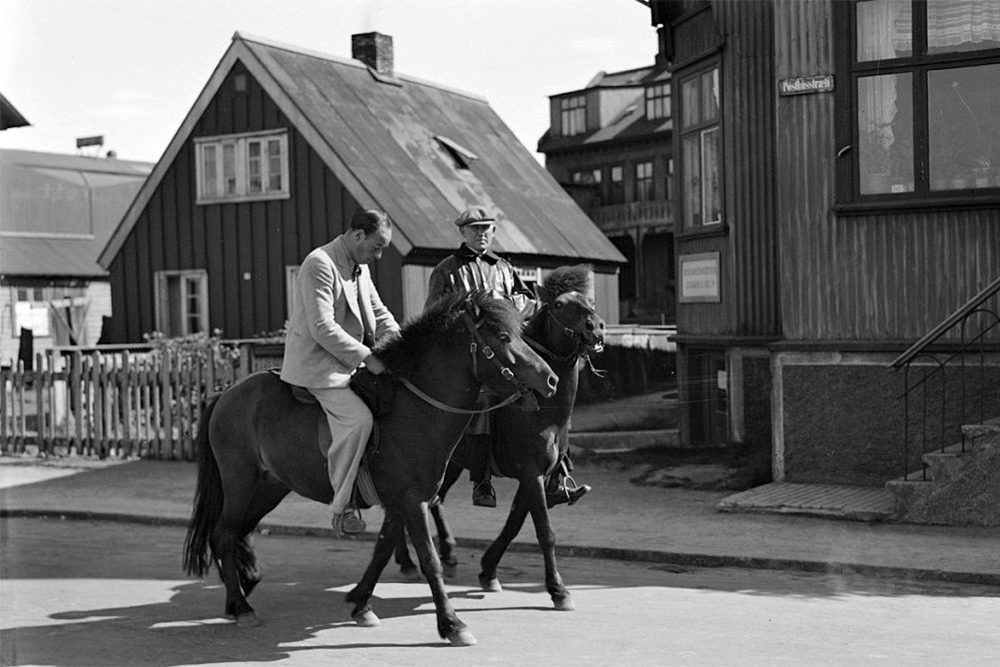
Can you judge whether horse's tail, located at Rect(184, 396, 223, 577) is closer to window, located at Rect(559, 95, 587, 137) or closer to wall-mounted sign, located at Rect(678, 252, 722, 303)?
wall-mounted sign, located at Rect(678, 252, 722, 303)

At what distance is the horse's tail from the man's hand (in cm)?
129

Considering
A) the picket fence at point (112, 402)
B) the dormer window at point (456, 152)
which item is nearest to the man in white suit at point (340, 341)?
the picket fence at point (112, 402)

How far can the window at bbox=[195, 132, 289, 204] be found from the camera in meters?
25.8

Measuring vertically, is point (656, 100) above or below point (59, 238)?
above

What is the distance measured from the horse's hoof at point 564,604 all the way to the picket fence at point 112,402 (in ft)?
31.9

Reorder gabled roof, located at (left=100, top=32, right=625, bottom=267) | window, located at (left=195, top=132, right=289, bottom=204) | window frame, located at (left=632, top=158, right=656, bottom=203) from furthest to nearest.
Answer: window frame, located at (left=632, top=158, right=656, bottom=203), window, located at (left=195, top=132, right=289, bottom=204), gabled roof, located at (left=100, top=32, right=625, bottom=267)

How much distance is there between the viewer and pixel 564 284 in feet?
29.0

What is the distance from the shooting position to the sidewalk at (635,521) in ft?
32.0

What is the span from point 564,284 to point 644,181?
1923 inches

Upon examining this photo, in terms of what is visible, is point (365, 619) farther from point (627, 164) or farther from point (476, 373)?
point (627, 164)

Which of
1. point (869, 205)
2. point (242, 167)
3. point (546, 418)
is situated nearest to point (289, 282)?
point (242, 167)

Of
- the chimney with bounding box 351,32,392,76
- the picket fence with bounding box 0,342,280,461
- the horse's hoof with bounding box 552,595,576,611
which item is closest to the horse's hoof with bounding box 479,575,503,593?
the horse's hoof with bounding box 552,595,576,611

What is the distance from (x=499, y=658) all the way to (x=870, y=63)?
8.28 meters

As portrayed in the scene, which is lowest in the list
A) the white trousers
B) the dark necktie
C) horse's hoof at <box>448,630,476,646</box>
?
horse's hoof at <box>448,630,476,646</box>
